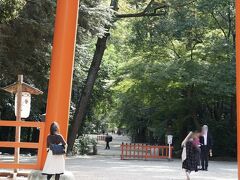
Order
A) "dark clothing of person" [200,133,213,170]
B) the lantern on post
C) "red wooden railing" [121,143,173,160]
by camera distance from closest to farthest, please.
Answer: the lantern on post
"dark clothing of person" [200,133,213,170]
"red wooden railing" [121,143,173,160]

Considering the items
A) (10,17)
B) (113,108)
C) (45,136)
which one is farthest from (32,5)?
(113,108)

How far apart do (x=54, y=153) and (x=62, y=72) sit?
75.3 inches

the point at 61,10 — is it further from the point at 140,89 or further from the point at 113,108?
the point at 113,108

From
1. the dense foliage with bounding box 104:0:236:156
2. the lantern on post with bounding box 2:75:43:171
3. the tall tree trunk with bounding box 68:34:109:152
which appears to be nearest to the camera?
the lantern on post with bounding box 2:75:43:171

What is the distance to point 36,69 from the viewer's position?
63.3 ft

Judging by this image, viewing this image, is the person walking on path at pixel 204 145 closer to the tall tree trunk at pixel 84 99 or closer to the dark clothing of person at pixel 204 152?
the dark clothing of person at pixel 204 152

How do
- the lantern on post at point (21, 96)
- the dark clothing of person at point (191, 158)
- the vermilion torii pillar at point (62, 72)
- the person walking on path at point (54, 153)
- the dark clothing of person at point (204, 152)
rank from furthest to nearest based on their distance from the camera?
the dark clothing of person at point (204, 152)
the dark clothing of person at point (191, 158)
the lantern on post at point (21, 96)
the vermilion torii pillar at point (62, 72)
the person walking on path at point (54, 153)

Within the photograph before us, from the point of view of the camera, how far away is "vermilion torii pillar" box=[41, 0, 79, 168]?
10773mm

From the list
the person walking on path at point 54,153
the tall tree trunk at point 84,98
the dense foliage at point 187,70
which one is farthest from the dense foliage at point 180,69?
the person walking on path at point 54,153

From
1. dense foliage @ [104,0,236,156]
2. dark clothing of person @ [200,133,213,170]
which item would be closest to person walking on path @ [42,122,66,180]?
dark clothing of person @ [200,133,213,170]

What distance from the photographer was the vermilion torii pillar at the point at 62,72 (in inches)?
424

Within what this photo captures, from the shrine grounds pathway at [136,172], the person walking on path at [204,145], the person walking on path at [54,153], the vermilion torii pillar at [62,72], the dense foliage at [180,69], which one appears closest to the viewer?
the person walking on path at [54,153]

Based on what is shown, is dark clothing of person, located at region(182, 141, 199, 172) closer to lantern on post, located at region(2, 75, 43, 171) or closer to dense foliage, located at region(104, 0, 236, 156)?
lantern on post, located at region(2, 75, 43, 171)

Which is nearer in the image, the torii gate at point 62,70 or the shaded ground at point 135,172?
the torii gate at point 62,70
